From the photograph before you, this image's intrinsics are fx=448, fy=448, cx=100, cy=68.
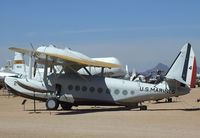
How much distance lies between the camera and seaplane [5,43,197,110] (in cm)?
2933

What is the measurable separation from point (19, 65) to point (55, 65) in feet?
54.2

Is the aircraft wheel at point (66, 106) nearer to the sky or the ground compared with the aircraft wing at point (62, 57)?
nearer to the ground

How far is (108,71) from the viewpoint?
46906 millimetres

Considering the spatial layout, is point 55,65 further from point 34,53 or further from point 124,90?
point 124,90

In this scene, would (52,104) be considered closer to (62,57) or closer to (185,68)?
(62,57)

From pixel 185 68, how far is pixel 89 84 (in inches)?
259

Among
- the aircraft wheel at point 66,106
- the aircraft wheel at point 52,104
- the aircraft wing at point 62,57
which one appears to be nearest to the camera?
the aircraft wing at point 62,57

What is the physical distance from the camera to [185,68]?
29.5 meters

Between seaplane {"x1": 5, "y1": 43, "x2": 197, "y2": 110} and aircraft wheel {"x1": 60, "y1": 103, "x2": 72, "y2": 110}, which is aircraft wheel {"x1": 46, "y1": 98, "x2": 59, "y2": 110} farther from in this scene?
aircraft wheel {"x1": 60, "y1": 103, "x2": 72, "y2": 110}

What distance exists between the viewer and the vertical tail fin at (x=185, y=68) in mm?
29281

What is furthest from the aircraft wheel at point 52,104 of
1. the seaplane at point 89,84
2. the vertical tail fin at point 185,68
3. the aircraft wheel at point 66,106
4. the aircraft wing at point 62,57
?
the vertical tail fin at point 185,68

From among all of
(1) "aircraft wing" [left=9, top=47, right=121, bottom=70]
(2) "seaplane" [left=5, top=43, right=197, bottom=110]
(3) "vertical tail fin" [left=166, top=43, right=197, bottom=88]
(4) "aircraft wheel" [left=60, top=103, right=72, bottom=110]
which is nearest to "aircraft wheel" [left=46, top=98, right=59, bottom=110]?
(2) "seaplane" [left=5, top=43, right=197, bottom=110]

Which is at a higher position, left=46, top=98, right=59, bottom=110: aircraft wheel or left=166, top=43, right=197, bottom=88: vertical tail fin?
left=166, top=43, right=197, bottom=88: vertical tail fin

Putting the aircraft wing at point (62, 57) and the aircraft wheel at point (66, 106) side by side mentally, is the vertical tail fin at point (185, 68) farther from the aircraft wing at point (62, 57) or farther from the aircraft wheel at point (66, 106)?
the aircraft wheel at point (66, 106)
